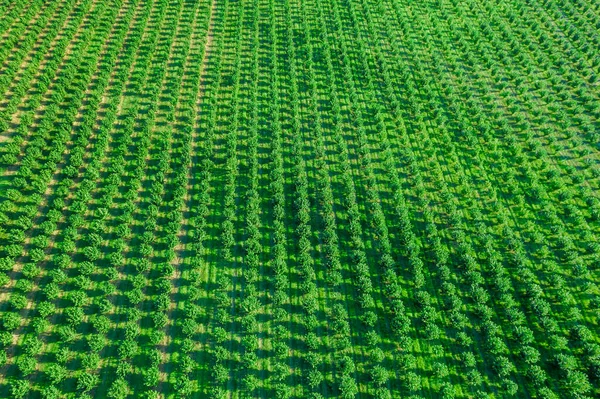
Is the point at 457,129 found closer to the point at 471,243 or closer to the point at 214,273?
the point at 471,243

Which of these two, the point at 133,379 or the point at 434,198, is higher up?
the point at 434,198

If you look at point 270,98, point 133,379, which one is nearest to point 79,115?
point 270,98

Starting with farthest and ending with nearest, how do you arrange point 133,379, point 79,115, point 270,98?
1. point 270,98
2. point 79,115
3. point 133,379

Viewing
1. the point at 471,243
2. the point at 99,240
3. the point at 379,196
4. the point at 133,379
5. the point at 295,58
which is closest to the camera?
the point at 133,379

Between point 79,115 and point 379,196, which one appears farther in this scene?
point 79,115

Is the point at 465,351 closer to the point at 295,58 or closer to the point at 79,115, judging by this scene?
the point at 295,58

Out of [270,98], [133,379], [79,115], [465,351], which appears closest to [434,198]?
[465,351]

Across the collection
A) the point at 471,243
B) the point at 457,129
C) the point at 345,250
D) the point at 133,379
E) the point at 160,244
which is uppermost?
the point at 457,129
